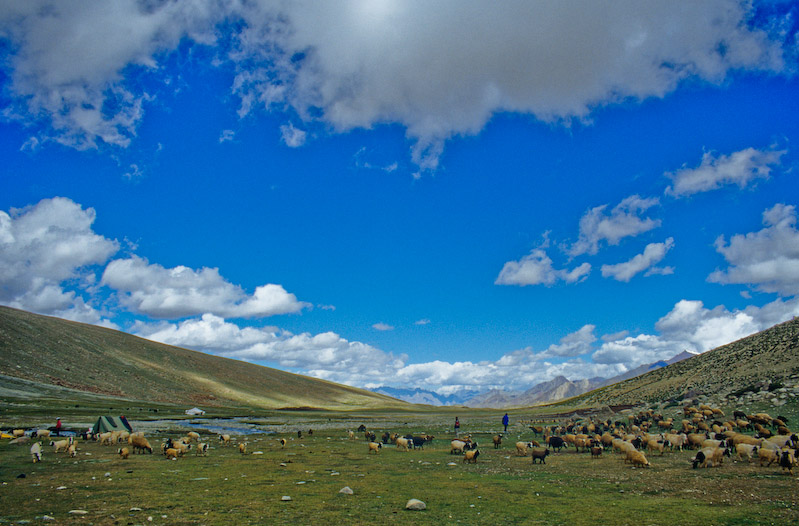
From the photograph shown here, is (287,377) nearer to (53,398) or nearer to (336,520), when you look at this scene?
(53,398)

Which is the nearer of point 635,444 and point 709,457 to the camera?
point 709,457

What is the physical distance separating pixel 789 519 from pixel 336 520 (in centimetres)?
1208

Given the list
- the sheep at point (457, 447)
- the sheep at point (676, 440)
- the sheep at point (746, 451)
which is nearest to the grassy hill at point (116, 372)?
the sheep at point (457, 447)

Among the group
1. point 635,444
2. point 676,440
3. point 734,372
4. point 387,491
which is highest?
point 734,372

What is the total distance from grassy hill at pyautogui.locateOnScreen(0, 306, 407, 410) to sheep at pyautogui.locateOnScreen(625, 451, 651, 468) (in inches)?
3533

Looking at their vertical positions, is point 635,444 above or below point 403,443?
above

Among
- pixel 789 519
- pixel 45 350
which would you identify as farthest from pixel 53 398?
pixel 789 519

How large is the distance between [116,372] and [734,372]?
13497cm

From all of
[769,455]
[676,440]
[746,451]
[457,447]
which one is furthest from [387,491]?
[676,440]

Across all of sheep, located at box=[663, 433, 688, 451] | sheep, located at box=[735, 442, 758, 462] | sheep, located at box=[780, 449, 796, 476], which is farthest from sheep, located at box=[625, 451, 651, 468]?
sheep, located at box=[663, 433, 688, 451]

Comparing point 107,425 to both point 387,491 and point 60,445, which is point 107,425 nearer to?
point 60,445

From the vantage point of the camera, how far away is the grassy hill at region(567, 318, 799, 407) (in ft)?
176

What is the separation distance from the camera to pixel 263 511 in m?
12.8

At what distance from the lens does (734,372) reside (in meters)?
65.8
